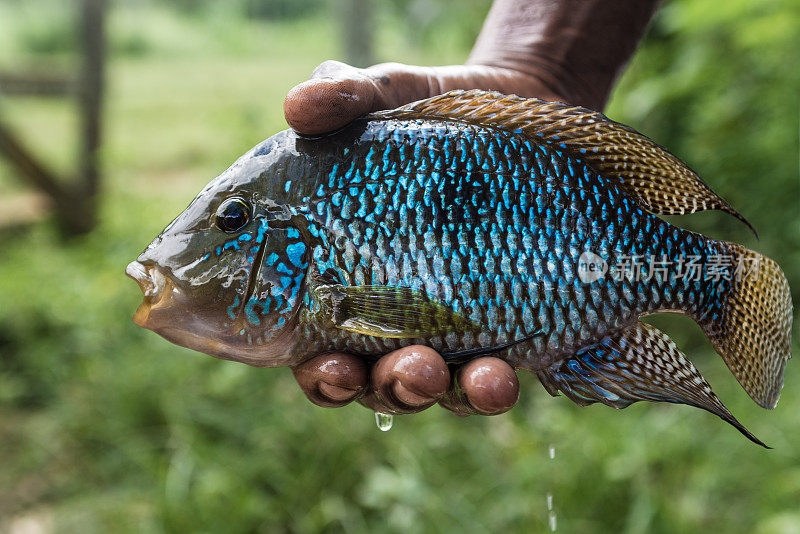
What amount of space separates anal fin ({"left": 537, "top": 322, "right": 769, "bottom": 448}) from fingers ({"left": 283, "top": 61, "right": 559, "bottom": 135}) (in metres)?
0.67

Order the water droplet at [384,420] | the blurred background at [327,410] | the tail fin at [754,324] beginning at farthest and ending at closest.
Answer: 1. the blurred background at [327,410]
2. the water droplet at [384,420]
3. the tail fin at [754,324]

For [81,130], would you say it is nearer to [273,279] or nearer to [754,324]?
[273,279]

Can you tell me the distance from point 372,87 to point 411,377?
0.62m

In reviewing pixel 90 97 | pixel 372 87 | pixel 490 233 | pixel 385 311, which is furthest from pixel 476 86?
pixel 90 97

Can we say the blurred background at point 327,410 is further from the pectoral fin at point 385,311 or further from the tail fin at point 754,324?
the pectoral fin at point 385,311

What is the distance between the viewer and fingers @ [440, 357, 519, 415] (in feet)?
4.36

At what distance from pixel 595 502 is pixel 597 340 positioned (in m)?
1.70

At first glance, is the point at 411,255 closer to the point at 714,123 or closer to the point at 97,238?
the point at 714,123

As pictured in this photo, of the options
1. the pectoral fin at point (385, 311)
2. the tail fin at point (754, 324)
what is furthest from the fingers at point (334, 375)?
the tail fin at point (754, 324)

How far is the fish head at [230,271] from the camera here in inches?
52.9

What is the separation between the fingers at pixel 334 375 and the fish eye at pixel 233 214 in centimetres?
31

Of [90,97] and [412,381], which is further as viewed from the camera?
[90,97]

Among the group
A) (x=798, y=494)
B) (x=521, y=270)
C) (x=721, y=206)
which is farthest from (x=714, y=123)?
(x=521, y=270)

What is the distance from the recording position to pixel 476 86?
5.97 feet
